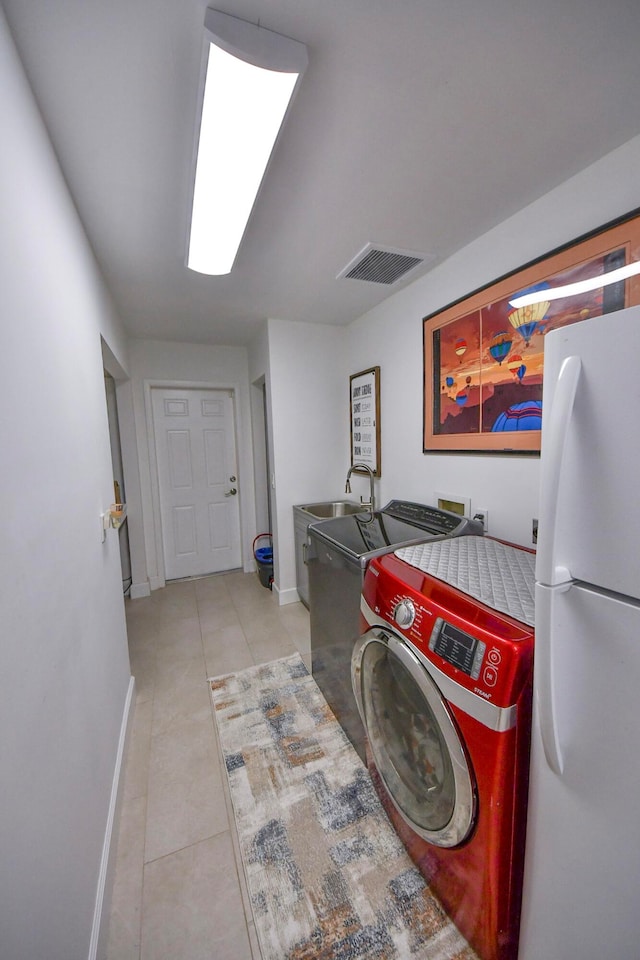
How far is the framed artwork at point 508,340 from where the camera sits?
4.09ft

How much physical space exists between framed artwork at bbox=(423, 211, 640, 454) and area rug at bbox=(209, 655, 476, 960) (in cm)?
164

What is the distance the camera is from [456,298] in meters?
1.89

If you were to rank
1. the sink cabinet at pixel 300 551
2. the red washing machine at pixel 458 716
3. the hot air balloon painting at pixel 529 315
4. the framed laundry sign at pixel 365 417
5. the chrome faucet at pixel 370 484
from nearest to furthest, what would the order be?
the red washing machine at pixel 458 716 < the hot air balloon painting at pixel 529 315 < the chrome faucet at pixel 370 484 < the framed laundry sign at pixel 365 417 < the sink cabinet at pixel 300 551

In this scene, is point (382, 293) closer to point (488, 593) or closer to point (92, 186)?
point (92, 186)

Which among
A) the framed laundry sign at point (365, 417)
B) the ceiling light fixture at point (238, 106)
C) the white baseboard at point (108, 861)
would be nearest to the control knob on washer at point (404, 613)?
the white baseboard at point (108, 861)

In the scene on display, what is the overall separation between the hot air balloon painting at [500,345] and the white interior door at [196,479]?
107 inches

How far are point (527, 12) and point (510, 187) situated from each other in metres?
0.65

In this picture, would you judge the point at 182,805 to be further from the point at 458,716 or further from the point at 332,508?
the point at 332,508

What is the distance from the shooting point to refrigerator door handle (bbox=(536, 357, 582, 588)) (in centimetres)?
60

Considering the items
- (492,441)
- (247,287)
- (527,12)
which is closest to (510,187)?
(527,12)

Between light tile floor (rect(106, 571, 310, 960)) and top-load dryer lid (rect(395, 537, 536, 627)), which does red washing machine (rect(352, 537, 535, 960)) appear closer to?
top-load dryer lid (rect(395, 537, 536, 627))

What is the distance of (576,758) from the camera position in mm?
664

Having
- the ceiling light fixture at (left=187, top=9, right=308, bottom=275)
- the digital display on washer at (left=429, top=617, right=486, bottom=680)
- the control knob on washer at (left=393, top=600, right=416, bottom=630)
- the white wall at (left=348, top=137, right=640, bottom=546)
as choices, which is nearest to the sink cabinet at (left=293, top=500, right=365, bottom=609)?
the white wall at (left=348, top=137, right=640, bottom=546)

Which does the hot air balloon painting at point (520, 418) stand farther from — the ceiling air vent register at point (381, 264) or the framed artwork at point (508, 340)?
the ceiling air vent register at point (381, 264)
